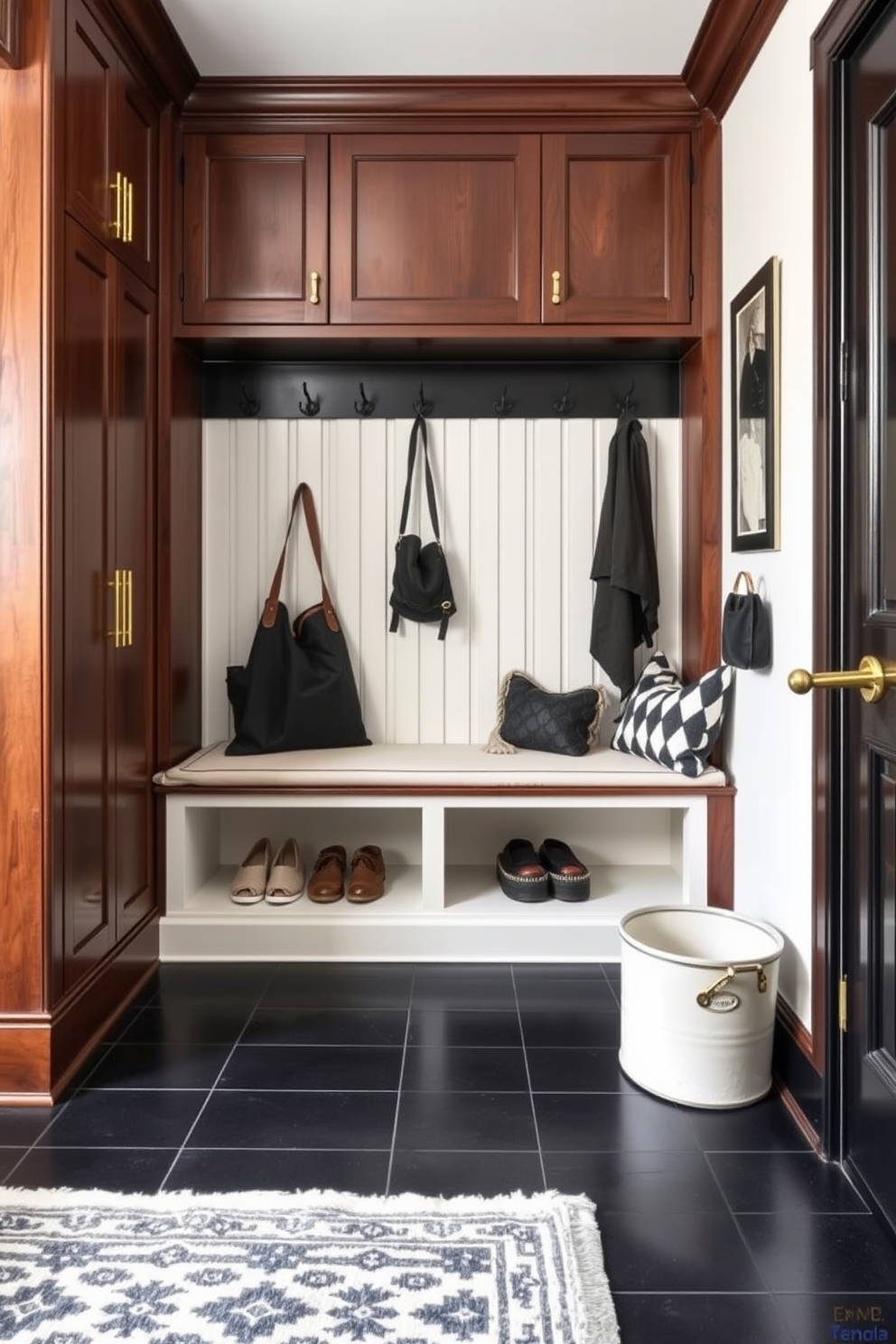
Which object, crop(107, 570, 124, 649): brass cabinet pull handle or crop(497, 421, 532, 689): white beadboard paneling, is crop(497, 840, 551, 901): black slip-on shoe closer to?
crop(497, 421, 532, 689): white beadboard paneling

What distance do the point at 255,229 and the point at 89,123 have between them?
0.68m

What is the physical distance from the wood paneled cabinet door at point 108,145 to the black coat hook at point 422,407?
2.86ft

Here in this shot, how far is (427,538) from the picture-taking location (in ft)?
10.7

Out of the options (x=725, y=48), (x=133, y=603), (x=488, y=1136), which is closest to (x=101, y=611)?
(x=133, y=603)

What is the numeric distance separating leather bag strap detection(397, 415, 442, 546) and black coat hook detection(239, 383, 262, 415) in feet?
1.64

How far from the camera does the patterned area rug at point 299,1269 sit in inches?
55.2

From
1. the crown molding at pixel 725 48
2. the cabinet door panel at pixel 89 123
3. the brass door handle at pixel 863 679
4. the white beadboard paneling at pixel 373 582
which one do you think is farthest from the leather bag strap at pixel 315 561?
the brass door handle at pixel 863 679

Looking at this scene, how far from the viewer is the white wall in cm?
201

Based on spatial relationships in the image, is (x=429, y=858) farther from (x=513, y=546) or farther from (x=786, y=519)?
(x=786, y=519)

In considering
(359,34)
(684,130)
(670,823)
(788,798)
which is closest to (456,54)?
(359,34)

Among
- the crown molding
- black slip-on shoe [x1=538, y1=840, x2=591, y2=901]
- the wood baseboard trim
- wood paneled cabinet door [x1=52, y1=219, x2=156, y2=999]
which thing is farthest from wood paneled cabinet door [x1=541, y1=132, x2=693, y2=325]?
the wood baseboard trim

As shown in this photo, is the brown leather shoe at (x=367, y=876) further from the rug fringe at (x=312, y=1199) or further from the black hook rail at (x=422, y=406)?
the black hook rail at (x=422, y=406)

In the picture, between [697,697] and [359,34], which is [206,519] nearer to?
[359,34]

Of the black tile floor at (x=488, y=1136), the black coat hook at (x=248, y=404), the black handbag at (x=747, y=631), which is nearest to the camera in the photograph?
the black tile floor at (x=488, y=1136)
